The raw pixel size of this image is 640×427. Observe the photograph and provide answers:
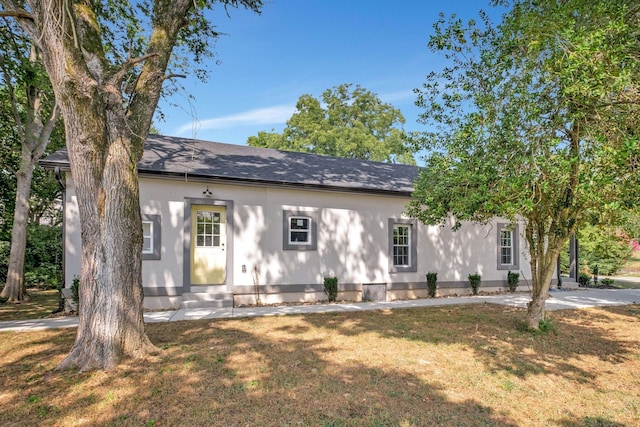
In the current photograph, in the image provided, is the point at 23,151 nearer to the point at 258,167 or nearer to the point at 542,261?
the point at 258,167

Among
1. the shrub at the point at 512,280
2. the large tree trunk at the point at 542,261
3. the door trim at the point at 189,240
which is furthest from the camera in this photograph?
the shrub at the point at 512,280

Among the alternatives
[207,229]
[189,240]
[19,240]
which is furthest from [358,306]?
[19,240]

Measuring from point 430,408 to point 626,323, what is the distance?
22.9 feet

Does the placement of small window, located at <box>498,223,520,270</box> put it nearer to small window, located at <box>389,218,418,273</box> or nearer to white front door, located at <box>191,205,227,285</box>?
small window, located at <box>389,218,418,273</box>

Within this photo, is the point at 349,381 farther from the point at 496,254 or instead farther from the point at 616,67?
the point at 496,254

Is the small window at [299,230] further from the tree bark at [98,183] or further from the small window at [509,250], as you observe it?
the small window at [509,250]

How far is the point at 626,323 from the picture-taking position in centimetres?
773

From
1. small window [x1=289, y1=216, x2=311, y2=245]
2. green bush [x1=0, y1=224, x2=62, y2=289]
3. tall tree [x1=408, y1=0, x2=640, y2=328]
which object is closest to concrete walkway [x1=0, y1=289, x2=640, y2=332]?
small window [x1=289, y1=216, x2=311, y2=245]

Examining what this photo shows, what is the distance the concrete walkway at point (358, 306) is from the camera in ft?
24.6

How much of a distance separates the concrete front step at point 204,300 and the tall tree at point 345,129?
19966mm

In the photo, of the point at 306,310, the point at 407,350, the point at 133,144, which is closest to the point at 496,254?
the point at 306,310

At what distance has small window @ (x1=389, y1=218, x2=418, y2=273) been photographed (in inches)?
448

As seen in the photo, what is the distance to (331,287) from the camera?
33.4 ft

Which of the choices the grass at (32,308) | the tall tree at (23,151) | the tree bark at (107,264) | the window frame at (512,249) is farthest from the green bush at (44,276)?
the window frame at (512,249)
